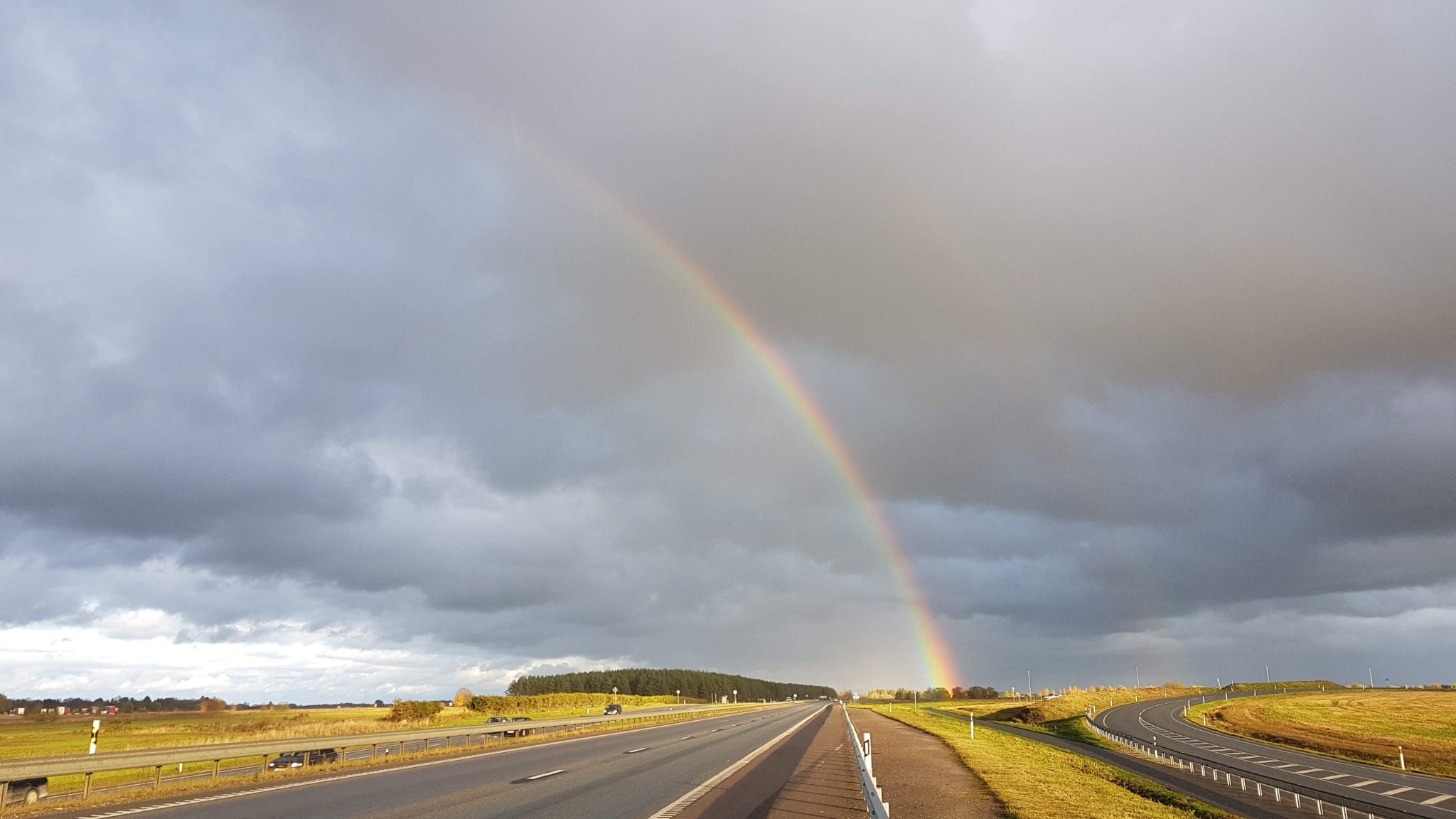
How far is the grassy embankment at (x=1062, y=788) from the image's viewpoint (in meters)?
18.7

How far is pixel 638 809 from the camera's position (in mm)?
16422

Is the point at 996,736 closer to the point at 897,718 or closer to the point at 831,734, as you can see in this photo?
the point at 831,734

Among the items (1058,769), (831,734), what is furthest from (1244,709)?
(1058,769)

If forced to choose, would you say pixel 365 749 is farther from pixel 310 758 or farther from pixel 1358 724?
pixel 1358 724

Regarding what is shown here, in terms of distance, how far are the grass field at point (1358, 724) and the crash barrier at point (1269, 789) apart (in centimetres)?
1426

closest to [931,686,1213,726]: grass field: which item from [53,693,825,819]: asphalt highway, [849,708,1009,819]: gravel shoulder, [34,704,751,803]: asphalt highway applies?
[34,704,751,803]: asphalt highway

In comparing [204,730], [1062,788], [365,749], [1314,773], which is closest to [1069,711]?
[1314,773]

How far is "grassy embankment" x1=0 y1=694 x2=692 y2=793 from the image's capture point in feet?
111

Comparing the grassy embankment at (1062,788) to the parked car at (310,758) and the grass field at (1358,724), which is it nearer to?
the parked car at (310,758)

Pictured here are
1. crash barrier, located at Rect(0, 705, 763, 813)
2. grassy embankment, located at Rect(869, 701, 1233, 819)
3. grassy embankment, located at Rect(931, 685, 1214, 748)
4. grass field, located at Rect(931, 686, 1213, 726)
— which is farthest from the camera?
→ grass field, located at Rect(931, 686, 1213, 726)

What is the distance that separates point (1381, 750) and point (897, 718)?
3827 centimetres

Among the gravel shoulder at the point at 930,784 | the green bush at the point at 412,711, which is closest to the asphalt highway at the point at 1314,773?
the gravel shoulder at the point at 930,784

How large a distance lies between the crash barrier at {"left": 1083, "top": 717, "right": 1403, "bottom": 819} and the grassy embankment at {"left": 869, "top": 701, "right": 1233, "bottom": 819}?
526 centimetres

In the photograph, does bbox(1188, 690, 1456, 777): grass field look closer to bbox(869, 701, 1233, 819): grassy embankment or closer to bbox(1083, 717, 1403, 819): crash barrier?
Answer: bbox(1083, 717, 1403, 819): crash barrier
